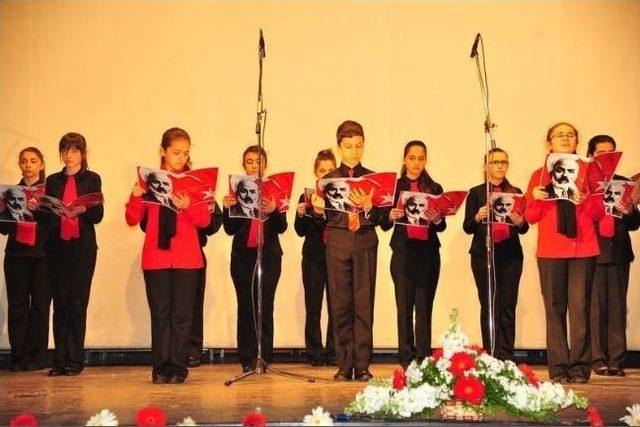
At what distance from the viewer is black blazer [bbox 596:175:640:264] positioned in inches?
263

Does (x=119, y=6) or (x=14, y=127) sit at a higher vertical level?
(x=119, y=6)

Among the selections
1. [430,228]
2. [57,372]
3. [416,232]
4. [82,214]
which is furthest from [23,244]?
[430,228]

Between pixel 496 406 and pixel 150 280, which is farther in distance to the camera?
pixel 150 280

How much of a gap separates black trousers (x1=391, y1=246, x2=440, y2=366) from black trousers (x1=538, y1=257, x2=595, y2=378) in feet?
3.70

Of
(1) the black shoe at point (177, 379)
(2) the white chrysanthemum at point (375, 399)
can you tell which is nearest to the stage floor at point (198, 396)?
(1) the black shoe at point (177, 379)

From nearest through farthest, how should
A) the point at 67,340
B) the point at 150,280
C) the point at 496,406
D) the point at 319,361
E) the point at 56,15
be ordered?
the point at 496,406
the point at 150,280
the point at 67,340
the point at 319,361
the point at 56,15

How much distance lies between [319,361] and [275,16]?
10.0 ft

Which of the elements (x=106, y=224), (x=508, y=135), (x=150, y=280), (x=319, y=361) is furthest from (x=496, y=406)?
(x=106, y=224)

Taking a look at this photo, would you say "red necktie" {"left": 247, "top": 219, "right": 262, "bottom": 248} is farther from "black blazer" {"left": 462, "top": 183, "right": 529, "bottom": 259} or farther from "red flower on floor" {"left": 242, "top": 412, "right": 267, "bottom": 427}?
"red flower on floor" {"left": 242, "top": 412, "right": 267, "bottom": 427}

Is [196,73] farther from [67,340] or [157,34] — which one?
[67,340]

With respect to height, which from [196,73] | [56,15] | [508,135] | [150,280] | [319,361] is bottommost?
[319,361]

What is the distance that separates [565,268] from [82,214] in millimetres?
3348

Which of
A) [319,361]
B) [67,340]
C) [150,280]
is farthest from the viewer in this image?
[319,361]

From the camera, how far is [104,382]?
5.97 metres
